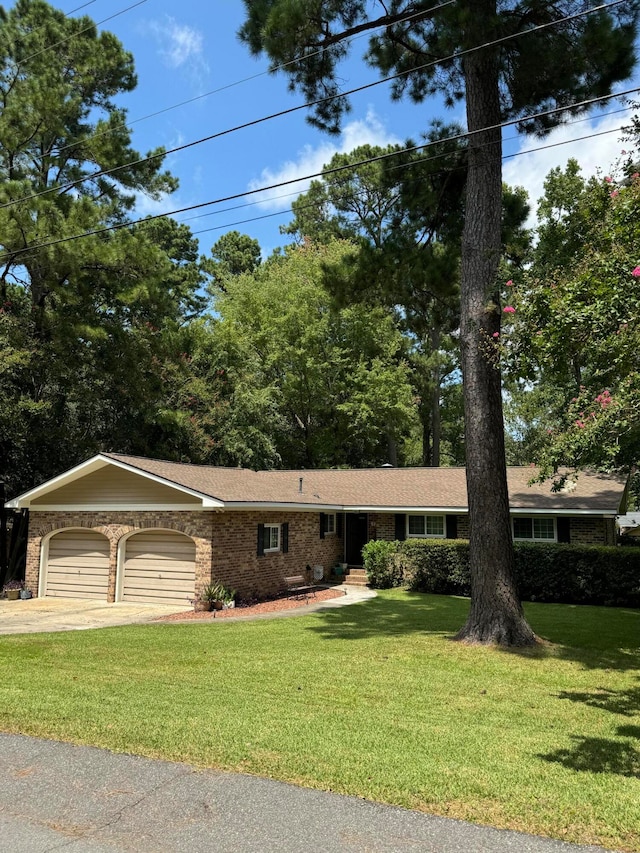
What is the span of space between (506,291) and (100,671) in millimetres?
8167

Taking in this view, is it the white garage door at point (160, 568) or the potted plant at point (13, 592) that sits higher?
the white garage door at point (160, 568)

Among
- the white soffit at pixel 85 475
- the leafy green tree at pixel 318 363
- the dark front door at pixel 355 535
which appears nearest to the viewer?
the white soffit at pixel 85 475

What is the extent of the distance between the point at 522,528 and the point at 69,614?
41.9 ft

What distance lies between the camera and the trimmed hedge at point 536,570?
15.5 m

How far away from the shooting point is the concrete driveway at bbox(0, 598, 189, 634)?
12.4 m

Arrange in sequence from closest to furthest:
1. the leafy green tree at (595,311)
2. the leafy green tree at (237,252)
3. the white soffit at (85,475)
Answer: the leafy green tree at (595,311), the white soffit at (85,475), the leafy green tree at (237,252)

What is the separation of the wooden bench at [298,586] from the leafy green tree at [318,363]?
14.0 m

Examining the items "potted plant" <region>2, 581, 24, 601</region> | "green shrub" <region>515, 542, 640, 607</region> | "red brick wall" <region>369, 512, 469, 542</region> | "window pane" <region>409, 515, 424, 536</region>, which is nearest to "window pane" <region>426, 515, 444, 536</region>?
"window pane" <region>409, 515, 424, 536</region>

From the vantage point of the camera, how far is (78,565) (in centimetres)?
1675

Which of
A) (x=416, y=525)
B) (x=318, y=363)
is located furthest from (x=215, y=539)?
(x=318, y=363)

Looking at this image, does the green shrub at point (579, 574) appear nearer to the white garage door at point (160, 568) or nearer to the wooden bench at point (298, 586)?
the wooden bench at point (298, 586)

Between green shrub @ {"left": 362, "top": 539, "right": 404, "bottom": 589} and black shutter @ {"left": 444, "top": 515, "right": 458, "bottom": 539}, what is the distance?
1.78 meters

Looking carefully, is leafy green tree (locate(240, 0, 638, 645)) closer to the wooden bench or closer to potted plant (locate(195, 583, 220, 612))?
potted plant (locate(195, 583, 220, 612))

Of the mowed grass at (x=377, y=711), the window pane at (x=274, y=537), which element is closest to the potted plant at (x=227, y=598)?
the window pane at (x=274, y=537)
